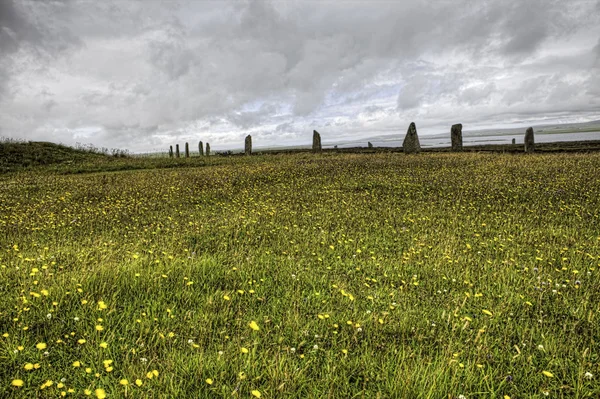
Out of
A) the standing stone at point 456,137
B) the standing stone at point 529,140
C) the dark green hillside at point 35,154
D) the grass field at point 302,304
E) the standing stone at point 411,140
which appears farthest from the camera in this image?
the standing stone at point 456,137

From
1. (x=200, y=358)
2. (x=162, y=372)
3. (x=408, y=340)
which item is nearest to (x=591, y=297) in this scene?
(x=408, y=340)

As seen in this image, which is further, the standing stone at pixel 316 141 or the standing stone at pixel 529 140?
the standing stone at pixel 316 141

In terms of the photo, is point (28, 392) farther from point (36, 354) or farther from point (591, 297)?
point (591, 297)

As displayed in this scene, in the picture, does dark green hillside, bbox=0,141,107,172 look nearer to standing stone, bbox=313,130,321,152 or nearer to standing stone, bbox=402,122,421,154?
standing stone, bbox=313,130,321,152

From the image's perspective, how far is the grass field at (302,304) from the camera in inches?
124

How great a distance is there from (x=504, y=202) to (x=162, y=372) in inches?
458

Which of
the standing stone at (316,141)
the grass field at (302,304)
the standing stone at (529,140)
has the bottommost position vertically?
the grass field at (302,304)

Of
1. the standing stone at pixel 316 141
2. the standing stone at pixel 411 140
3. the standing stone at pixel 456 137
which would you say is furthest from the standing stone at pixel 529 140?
the standing stone at pixel 316 141

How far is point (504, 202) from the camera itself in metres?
11.4

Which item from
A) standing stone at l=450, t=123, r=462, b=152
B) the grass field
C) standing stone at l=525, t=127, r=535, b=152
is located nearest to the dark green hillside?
the grass field

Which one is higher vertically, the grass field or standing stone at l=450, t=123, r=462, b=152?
standing stone at l=450, t=123, r=462, b=152

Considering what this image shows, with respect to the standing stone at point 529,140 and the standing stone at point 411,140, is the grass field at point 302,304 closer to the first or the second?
the standing stone at point 411,140

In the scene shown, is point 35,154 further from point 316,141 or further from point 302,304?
point 302,304

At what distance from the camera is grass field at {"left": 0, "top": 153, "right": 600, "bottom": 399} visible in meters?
3.15
